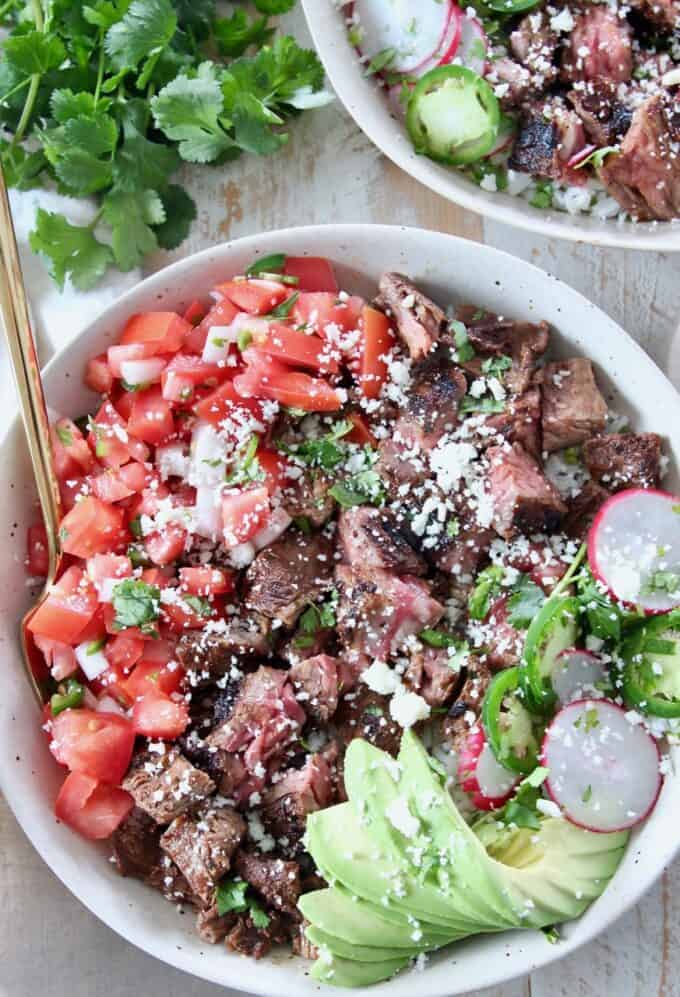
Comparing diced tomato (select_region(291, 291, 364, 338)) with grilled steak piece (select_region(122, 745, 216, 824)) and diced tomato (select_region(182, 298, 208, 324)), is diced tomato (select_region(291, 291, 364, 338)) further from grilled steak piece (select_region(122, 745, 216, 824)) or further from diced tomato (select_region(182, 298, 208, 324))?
grilled steak piece (select_region(122, 745, 216, 824))

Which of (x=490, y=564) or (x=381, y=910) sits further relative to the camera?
(x=490, y=564)

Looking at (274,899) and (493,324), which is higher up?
(493,324)

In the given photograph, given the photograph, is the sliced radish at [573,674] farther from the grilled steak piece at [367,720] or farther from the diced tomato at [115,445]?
the diced tomato at [115,445]

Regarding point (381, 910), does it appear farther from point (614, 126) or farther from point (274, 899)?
point (614, 126)

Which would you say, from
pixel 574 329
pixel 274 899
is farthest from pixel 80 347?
pixel 274 899

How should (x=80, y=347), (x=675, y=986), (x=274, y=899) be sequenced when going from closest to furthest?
(x=274, y=899) < (x=80, y=347) < (x=675, y=986)

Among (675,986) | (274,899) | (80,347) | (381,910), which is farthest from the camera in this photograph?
(675,986)

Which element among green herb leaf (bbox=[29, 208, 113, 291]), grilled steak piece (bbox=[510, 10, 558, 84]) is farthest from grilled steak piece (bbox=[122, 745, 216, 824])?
grilled steak piece (bbox=[510, 10, 558, 84])

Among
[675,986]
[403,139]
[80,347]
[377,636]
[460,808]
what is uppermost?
[403,139]
